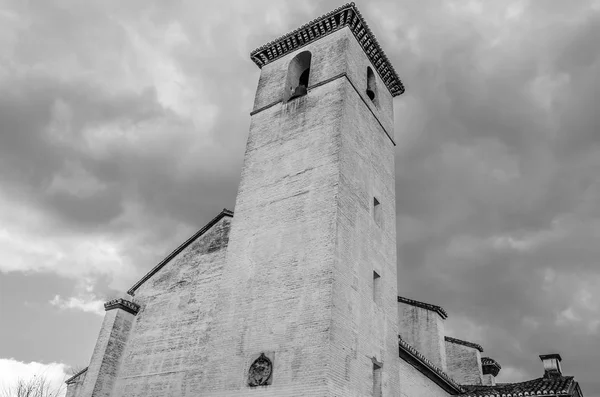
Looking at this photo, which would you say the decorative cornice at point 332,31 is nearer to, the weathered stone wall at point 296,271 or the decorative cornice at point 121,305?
the weathered stone wall at point 296,271

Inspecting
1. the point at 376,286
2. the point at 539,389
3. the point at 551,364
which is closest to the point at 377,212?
the point at 376,286

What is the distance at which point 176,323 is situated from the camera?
13336 mm

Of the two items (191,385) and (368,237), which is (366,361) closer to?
(368,237)

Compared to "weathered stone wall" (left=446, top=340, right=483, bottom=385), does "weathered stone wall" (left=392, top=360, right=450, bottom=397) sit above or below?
below

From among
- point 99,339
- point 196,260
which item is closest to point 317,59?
point 196,260

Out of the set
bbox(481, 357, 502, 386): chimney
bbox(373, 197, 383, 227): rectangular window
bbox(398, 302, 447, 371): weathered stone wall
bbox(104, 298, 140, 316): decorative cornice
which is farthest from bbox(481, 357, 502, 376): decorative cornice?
bbox(104, 298, 140, 316): decorative cornice

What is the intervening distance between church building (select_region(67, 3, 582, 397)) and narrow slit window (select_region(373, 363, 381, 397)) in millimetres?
23

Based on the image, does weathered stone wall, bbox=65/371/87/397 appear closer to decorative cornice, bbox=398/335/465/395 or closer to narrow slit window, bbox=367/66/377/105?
decorative cornice, bbox=398/335/465/395

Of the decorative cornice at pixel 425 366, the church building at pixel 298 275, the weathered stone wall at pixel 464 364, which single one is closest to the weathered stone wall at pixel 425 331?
the decorative cornice at pixel 425 366

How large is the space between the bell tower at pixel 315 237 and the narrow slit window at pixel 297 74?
44 mm

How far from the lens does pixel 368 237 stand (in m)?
12.7

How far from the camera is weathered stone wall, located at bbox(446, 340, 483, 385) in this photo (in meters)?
19.7

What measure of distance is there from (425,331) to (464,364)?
313 centimetres

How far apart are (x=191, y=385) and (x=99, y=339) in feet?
11.1
